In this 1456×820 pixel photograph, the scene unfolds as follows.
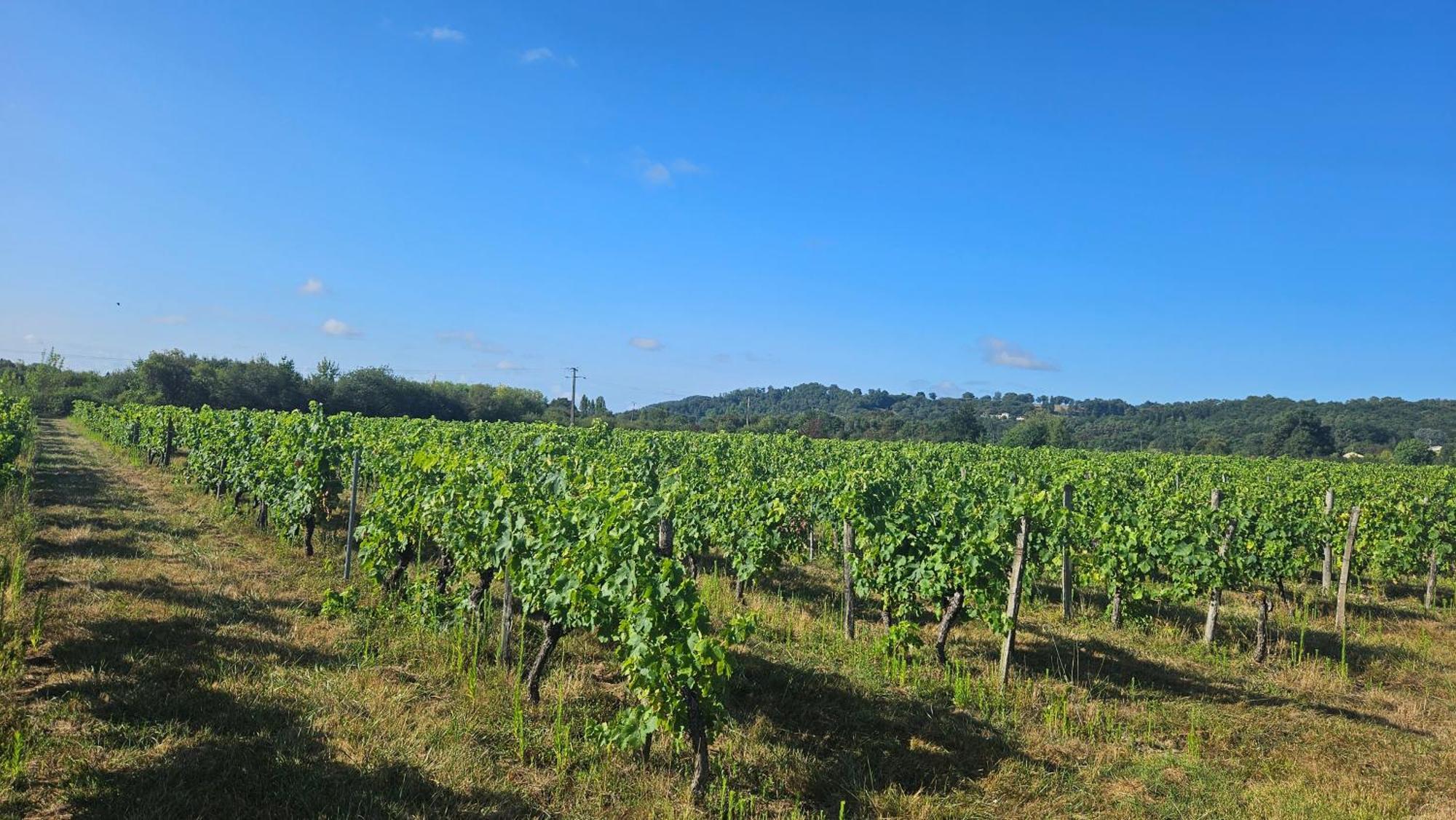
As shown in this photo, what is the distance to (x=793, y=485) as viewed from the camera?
11.7 metres

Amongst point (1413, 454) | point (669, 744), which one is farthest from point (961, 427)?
point (669, 744)

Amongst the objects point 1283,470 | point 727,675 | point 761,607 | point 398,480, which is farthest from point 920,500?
point 1283,470

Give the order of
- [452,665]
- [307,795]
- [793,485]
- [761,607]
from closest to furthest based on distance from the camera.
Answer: [307,795]
[452,665]
[761,607]
[793,485]

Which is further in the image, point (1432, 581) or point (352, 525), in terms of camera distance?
point (1432, 581)

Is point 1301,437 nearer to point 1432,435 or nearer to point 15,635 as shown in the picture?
point 1432,435

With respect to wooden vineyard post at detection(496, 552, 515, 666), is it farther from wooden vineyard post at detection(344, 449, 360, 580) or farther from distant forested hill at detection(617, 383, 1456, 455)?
distant forested hill at detection(617, 383, 1456, 455)

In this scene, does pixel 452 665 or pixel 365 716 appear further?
pixel 452 665

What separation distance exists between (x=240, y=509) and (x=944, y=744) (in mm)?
14786

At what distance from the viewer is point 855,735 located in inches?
239

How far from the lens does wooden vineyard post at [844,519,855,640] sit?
8.91m

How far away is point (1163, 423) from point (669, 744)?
12842 centimetres

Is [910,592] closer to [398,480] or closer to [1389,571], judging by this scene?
[398,480]

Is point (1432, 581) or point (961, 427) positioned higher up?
point (961, 427)

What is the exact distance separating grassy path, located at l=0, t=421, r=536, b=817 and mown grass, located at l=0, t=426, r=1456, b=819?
2 centimetres
